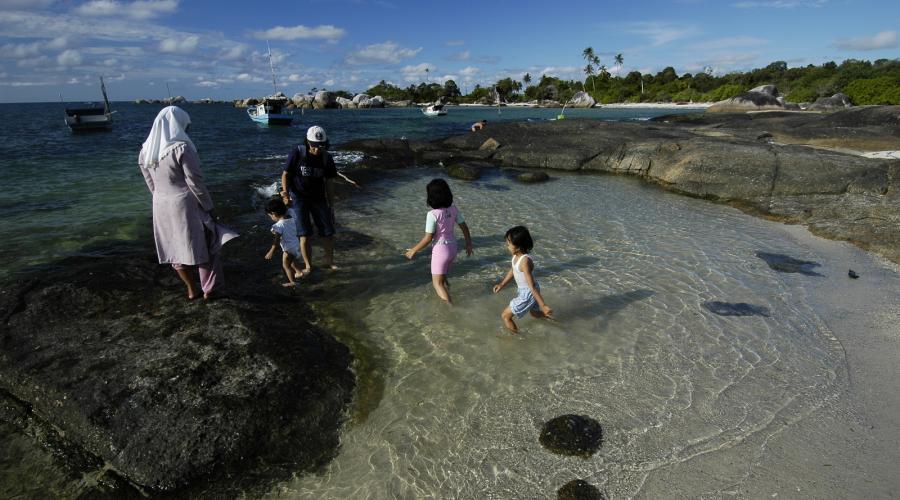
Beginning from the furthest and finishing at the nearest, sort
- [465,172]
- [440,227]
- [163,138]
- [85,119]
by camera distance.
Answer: [85,119]
[465,172]
[440,227]
[163,138]

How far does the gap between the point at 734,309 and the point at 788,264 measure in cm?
257

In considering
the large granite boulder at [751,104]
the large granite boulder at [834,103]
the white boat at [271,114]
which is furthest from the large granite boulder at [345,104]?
the large granite boulder at [834,103]

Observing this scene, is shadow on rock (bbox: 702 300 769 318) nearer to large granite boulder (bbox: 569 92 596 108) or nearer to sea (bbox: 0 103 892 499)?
sea (bbox: 0 103 892 499)

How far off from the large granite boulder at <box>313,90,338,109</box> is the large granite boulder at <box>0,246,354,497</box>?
113 meters

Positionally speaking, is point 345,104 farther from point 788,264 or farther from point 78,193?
point 788,264

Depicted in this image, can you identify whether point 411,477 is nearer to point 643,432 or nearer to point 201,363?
point 643,432

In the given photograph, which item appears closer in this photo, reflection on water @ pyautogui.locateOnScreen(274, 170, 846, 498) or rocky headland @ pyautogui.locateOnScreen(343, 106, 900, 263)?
Answer: reflection on water @ pyautogui.locateOnScreen(274, 170, 846, 498)

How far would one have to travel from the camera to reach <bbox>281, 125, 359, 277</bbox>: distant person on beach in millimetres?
6496

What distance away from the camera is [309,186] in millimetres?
6680

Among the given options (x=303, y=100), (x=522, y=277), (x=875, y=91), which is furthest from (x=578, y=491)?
(x=303, y=100)

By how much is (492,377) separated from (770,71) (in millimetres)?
112537

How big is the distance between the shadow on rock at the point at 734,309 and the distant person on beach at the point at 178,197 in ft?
21.8

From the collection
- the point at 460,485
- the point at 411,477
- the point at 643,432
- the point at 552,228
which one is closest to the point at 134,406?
the point at 411,477

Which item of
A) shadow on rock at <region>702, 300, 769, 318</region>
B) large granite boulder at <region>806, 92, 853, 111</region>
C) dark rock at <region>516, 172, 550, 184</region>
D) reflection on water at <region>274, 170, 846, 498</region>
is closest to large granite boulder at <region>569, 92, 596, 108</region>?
large granite boulder at <region>806, 92, 853, 111</region>
